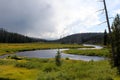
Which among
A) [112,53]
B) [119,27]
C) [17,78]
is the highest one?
[119,27]

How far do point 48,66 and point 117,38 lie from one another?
17.2 metres

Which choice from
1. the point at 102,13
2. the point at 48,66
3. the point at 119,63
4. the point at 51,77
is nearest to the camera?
the point at 102,13

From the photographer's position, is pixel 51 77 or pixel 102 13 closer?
pixel 102 13

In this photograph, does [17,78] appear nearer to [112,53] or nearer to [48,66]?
[48,66]

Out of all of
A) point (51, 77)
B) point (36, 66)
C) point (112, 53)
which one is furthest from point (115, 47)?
point (36, 66)

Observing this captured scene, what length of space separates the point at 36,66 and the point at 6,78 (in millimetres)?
16536

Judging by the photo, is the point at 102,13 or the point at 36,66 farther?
the point at 36,66

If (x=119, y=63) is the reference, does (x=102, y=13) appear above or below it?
above

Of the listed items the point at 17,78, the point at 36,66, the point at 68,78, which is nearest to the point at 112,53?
the point at 68,78

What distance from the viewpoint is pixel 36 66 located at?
5956 centimetres

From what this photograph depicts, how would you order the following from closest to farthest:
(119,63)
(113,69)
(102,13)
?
(102,13) → (119,63) → (113,69)

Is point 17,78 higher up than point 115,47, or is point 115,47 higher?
point 115,47

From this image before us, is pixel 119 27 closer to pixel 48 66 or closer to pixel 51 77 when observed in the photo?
pixel 51 77

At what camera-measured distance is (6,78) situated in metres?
43.4
